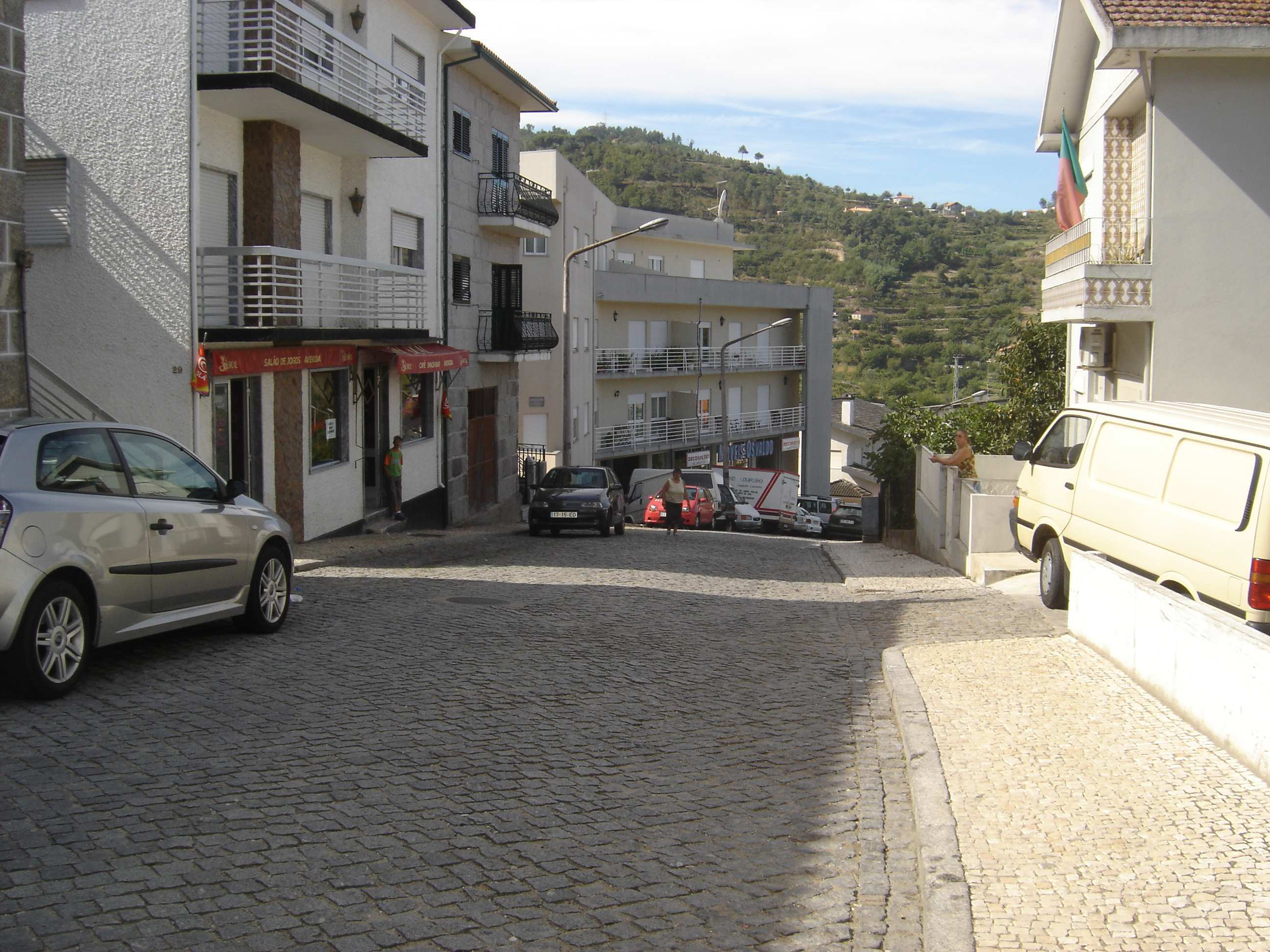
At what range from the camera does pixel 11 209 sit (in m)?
9.46

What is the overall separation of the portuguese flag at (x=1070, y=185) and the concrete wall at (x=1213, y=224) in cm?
451

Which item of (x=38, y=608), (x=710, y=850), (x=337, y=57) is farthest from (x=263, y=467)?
(x=710, y=850)

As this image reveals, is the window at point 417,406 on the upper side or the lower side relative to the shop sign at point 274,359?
lower

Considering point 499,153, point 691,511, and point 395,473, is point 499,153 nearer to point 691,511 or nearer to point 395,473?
point 395,473

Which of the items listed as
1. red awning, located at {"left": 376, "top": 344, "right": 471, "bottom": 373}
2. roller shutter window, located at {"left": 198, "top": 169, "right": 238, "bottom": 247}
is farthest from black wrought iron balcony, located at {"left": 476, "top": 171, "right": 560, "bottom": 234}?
roller shutter window, located at {"left": 198, "top": 169, "right": 238, "bottom": 247}

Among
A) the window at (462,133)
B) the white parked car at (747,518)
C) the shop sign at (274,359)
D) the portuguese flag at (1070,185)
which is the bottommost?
the white parked car at (747,518)

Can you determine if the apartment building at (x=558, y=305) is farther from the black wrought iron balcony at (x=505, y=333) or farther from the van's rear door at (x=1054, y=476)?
the van's rear door at (x=1054, y=476)

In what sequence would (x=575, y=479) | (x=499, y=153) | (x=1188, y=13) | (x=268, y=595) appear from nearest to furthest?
(x=268, y=595), (x=1188, y=13), (x=575, y=479), (x=499, y=153)

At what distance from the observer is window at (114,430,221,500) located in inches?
333

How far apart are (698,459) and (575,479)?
30.3 m

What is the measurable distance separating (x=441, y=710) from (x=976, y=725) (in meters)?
3.26

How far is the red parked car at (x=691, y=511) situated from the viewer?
3853cm

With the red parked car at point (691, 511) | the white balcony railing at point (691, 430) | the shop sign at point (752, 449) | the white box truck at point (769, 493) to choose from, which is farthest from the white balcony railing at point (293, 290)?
the shop sign at point (752, 449)

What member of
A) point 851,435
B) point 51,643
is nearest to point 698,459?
point 851,435
